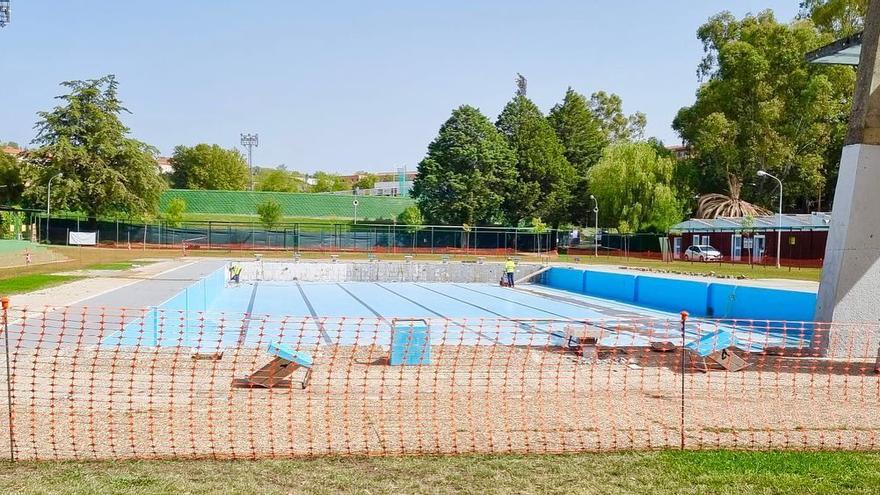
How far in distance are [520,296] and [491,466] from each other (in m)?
24.1

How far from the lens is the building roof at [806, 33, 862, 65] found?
1318 centimetres

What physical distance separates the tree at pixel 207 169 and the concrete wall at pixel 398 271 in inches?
2231

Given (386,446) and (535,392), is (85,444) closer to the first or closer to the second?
(386,446)

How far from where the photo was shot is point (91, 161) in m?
53.5

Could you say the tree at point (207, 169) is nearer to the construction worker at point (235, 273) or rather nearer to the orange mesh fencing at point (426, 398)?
the construction worker at point (235, 273)

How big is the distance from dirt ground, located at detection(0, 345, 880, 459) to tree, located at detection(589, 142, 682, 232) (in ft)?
148

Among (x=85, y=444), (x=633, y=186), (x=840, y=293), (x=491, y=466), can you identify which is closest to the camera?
(x=491, y=466)

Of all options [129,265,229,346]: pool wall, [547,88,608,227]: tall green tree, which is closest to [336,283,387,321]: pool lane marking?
[129,265,229,346]: pool wall

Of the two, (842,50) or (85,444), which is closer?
(85,444)

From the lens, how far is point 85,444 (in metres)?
6.33

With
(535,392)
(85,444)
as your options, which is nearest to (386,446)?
(85,444)

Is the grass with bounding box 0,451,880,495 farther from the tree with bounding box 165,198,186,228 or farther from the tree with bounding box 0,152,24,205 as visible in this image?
the tree with bounding box 0,152,24,205

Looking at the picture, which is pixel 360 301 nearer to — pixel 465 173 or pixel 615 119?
pixel 465 173

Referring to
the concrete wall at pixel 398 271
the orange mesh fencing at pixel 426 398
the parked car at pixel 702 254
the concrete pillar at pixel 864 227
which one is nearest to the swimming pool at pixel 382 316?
the concrete wall at pixel 398 271
